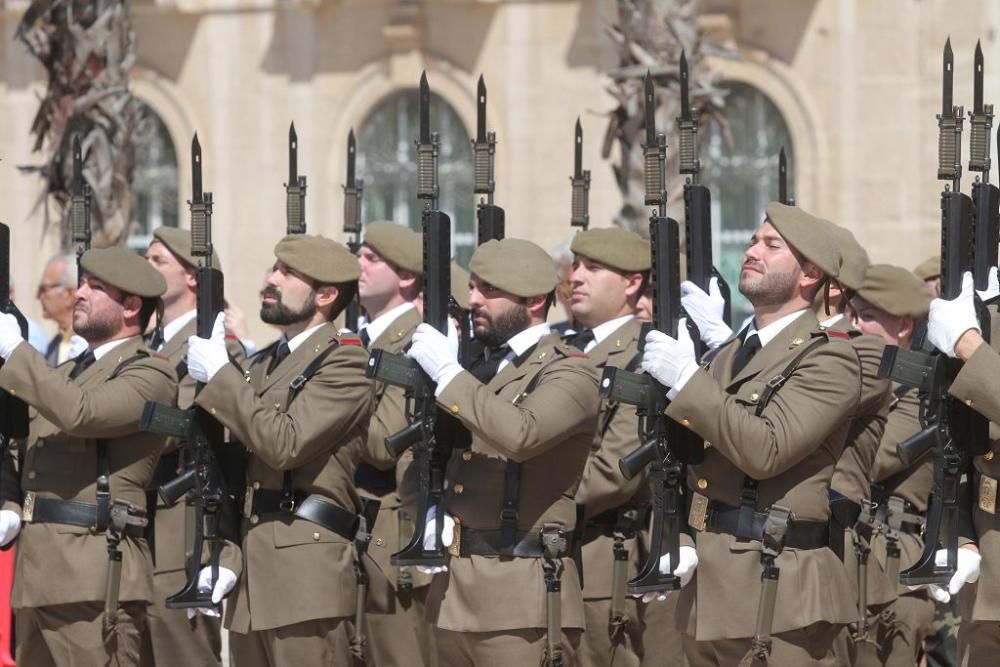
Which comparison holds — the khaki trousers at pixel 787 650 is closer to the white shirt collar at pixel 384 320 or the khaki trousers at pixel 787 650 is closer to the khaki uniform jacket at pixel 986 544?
the khaki uniform jacket at pixel 986 544

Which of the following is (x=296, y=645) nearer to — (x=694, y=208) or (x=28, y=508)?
(x=28, y=508)

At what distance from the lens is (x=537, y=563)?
625 cm

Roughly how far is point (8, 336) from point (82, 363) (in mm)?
337

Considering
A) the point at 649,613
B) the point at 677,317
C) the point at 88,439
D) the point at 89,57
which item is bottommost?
the point at 649,613

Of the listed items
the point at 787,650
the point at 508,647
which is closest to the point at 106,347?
the point at 508,647

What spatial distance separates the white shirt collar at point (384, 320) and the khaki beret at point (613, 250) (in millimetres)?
931

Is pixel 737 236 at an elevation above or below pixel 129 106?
below

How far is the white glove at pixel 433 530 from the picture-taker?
6.29 metres

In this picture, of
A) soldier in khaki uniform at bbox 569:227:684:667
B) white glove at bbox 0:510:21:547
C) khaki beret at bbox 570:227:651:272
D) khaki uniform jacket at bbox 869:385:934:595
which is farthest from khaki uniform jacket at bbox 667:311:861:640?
white glove at bbox 0:510:21:547

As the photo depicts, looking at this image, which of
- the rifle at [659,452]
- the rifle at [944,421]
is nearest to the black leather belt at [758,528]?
the rifle at [659,452]

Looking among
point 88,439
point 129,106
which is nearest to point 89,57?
point 129,106

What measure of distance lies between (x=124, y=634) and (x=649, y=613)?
1.85 meters

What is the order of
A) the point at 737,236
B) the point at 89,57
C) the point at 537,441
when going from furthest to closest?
1. the point at 737,236
2. the point at 89,57
3. the point at 537,441

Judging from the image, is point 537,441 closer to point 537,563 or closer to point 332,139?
point 537,563
